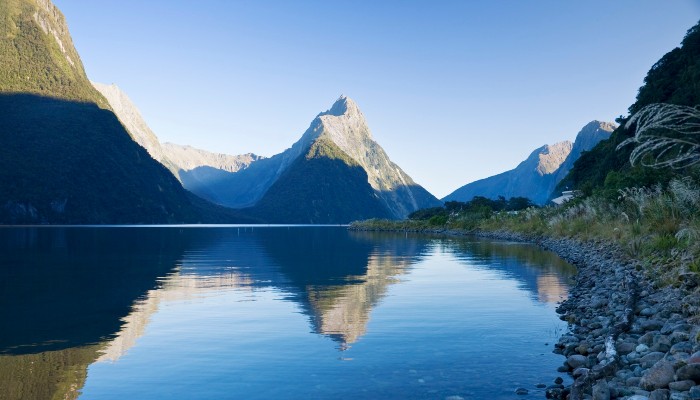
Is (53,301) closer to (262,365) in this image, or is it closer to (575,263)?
(262,365)

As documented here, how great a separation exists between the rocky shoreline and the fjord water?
2.19ft

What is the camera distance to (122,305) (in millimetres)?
17125

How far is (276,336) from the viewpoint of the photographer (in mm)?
12812

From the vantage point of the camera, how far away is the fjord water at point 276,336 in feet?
29.8

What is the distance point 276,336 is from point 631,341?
7.50m

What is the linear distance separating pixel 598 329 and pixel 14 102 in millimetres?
228862

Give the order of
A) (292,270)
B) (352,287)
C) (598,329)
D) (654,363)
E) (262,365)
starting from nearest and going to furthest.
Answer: (654,363) < (262,365) < (598,329) < (352,287) < (292,270)

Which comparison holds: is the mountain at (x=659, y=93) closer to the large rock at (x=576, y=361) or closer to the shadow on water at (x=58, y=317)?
the shadow on water at (x=58, y=317)

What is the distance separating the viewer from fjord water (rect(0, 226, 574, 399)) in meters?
9.08

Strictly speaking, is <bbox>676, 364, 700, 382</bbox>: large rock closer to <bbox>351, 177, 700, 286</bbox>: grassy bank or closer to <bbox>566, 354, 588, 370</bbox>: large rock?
<bbox>566, 354, 588, 370</bbox>: large rock

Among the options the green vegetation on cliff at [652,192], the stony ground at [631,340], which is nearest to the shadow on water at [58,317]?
the stony ground at [631,340]

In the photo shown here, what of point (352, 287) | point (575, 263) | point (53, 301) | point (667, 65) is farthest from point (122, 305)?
point (667, 65)

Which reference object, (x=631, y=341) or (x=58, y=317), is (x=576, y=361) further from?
(x=58, y=317)

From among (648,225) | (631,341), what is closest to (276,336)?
(631,341)
